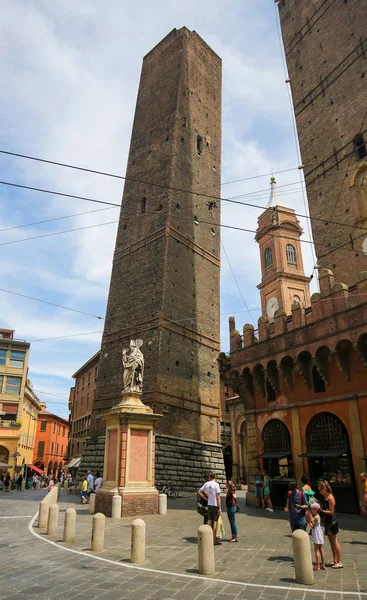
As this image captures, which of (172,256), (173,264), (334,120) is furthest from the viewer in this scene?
(172,256)

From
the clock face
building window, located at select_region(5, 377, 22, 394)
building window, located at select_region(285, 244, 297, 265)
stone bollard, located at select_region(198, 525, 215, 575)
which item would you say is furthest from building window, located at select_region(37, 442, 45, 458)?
stone bollard, located at select_region(198, 525, 215, 575)

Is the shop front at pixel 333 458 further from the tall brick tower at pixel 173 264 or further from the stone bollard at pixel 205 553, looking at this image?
the tall brick tower at pixel 173 264

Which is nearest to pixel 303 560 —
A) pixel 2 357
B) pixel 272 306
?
pixel 272 306

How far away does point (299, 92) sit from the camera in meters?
22.5

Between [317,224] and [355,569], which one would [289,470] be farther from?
[317,224]

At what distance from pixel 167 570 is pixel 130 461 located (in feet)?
19.7

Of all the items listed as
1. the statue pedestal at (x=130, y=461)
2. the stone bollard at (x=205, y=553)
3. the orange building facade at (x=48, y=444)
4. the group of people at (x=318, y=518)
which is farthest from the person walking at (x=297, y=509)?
the orange building facade at (x=48, y=444)

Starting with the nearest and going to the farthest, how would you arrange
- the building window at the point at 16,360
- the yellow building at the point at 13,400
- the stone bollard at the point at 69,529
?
1. the stone bollard at the point at 69,529
2. the yellow building at the point at 13,400
3. the building window at the point at 16,360

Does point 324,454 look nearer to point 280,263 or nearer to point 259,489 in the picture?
point 259,489

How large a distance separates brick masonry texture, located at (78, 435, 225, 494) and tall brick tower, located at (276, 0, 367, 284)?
39.9 feet

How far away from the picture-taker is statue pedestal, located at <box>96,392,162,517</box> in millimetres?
11711

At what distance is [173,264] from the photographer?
85.7 ft

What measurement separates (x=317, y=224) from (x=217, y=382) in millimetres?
12724

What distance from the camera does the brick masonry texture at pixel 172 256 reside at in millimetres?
24109
